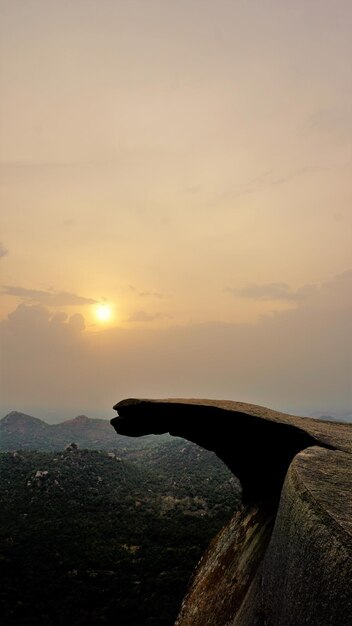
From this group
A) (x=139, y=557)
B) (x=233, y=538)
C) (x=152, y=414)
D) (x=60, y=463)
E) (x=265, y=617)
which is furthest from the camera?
(x=60, y=463)

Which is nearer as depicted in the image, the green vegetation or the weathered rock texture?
the weathered rock texture

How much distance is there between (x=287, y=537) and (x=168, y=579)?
5740 cm

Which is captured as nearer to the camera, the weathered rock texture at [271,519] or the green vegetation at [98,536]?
the weathered rock texture at [271,519]

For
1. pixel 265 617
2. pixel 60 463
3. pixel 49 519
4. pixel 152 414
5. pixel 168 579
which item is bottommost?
pixel 168 579

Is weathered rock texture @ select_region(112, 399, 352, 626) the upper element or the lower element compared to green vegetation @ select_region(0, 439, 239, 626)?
upper

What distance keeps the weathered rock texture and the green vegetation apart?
42.4 metres

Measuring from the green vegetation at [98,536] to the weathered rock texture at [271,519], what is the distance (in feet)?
139

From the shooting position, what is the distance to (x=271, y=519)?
28.4ft

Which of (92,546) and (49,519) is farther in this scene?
(49,519)

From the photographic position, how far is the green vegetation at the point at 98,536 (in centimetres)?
4506

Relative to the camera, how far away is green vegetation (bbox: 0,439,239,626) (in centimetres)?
4506

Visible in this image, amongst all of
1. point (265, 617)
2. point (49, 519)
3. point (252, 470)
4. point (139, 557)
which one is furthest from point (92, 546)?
point (265, 617)

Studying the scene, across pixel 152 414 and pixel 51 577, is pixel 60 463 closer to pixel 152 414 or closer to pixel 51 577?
pixel 51 577

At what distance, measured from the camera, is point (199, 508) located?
262ft
